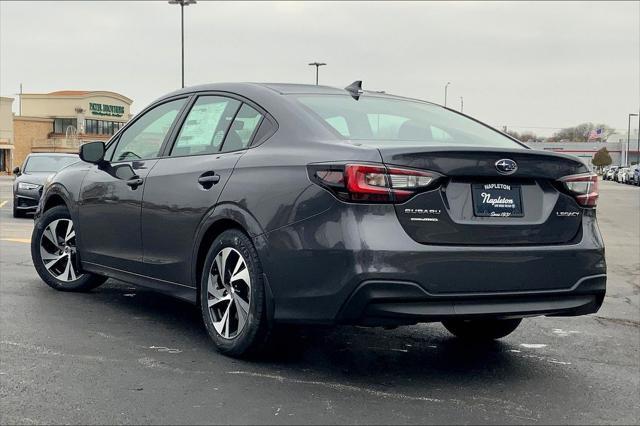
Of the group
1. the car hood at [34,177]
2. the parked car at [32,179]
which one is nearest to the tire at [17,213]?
the parked car at [32,179]

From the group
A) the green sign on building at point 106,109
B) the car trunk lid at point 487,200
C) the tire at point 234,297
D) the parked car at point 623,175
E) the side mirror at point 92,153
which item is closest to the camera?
the car trunk lid at point 487,200

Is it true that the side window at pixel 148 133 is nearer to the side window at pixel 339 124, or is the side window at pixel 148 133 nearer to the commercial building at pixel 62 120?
the side window at pixel 339 124

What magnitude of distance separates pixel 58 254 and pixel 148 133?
5.30ft

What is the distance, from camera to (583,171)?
4578mm

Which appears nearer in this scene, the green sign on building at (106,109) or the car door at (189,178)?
the car door at (189,178)

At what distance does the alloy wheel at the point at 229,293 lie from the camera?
460cm

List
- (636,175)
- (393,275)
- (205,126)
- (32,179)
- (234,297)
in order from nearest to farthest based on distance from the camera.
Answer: (393,275)
(234,297)
(205,126)
(32,179)
(636,175)

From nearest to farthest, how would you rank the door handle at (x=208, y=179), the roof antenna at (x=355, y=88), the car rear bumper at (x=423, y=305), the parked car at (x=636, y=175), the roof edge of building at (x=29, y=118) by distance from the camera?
the car rear bumper at (x=423, y=305), the door handle at (x=208, y=179), the roof antenna at (x=355, y=88), the parked car at (x=636, y=175), the roof edge of building at (x=29, y=118)

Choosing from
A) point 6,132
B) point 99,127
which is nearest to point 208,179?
point 6,132

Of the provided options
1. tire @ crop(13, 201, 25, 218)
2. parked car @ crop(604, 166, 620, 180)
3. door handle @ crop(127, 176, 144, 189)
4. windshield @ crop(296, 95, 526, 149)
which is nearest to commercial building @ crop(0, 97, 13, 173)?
parked car @ crop(604, 166, 620, 180)

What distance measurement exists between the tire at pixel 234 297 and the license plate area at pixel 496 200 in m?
1.21

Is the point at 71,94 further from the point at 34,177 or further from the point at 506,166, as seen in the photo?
the point at 506,166

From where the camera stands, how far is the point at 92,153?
6250 mm

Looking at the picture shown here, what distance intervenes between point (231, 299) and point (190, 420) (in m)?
1.13
